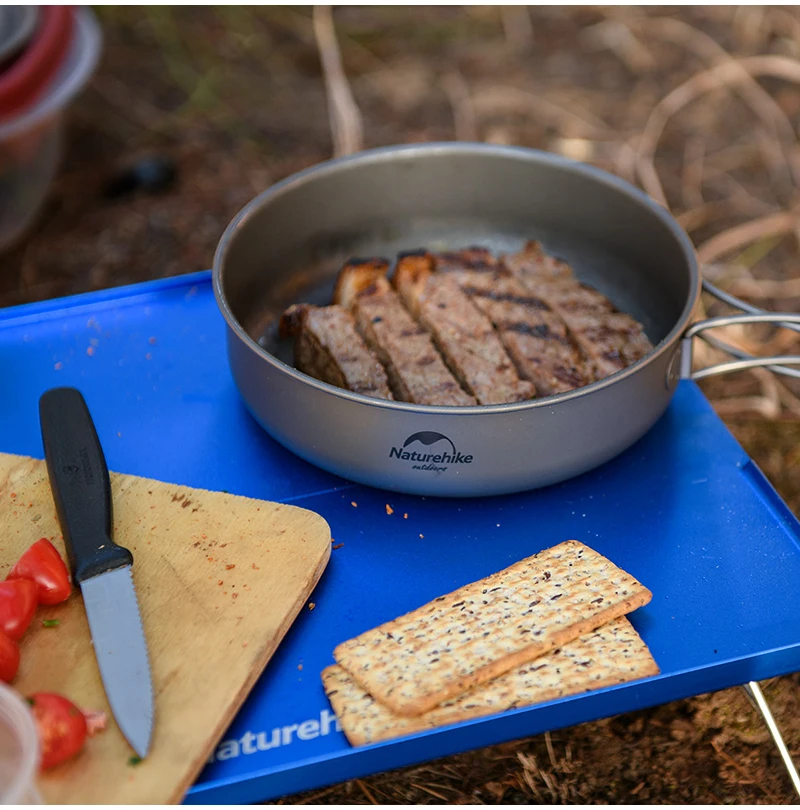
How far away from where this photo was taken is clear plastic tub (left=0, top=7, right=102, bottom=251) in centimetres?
328

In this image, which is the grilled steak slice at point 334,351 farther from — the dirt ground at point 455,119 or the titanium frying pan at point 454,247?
the dirt ground at point 455,119

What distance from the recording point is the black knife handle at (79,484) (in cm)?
147

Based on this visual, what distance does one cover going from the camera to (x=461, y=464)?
1.62m

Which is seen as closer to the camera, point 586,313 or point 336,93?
point 586,313

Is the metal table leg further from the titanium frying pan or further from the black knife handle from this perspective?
the black knife handle

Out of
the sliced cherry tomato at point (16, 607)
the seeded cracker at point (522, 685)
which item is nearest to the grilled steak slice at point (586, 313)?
the seeded cracker at point (522, 685)

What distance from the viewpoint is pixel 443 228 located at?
245 cm

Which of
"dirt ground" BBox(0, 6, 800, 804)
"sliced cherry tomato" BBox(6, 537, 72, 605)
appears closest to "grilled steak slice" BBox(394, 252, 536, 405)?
"sliced cherry tomato" BBox(6, 537, 72, 605)

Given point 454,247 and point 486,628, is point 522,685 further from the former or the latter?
point 454,247

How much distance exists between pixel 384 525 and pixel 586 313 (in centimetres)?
72

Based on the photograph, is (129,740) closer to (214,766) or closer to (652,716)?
(214,766)

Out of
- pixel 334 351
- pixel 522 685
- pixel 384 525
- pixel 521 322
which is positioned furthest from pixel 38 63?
pixel 522 685

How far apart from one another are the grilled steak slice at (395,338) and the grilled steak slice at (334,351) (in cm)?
4

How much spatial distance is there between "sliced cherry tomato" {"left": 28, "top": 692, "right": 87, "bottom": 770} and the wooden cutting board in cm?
3
